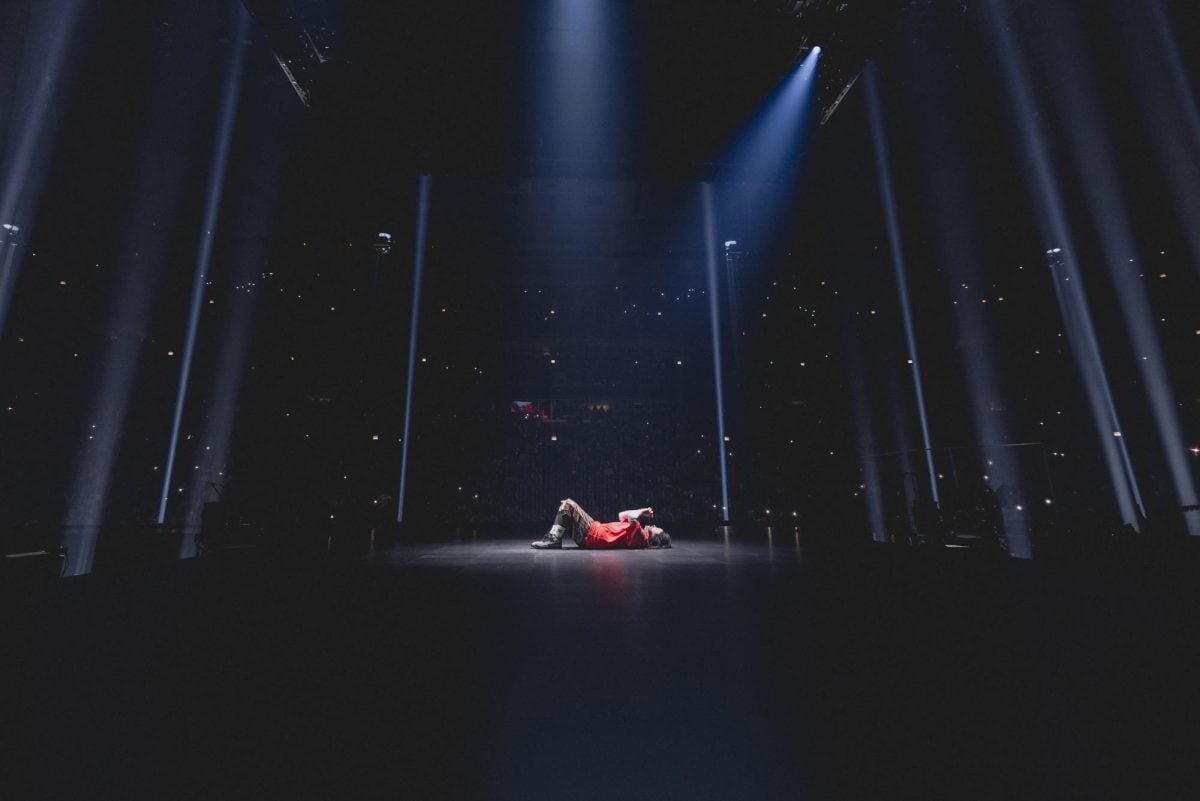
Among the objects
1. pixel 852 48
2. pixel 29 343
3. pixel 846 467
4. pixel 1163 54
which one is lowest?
pixel 846 467

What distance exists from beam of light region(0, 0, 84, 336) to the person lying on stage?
18.8 ft

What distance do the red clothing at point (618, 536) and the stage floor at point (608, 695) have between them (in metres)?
3.01

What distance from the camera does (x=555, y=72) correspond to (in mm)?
5219

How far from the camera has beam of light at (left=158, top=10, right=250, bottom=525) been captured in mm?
5090

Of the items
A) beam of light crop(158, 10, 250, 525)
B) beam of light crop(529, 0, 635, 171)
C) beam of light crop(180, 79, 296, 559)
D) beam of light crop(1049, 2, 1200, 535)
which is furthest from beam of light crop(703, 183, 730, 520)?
beam of light crop(158, 10, 250, 525)

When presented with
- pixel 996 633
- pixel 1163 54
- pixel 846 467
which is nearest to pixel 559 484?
pixel 846 467

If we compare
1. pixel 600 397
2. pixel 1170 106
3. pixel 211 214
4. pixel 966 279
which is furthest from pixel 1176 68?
pixel 211 214

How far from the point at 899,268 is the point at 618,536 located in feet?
16.1

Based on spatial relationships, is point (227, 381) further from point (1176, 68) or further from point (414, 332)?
point (1176, 68)

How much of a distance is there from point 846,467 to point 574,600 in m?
6.01

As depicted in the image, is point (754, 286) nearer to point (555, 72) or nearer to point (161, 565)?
point (555, 72)

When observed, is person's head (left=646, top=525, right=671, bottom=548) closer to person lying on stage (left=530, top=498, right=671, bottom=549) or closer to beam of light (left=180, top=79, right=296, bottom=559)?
person lying on stage (left=530, top=498, right=671, bottom=549)

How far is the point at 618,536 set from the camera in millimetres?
5570

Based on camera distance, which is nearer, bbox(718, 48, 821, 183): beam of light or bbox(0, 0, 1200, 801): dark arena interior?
A: bbox(0, 0, 1200, 801): dark arena interior
